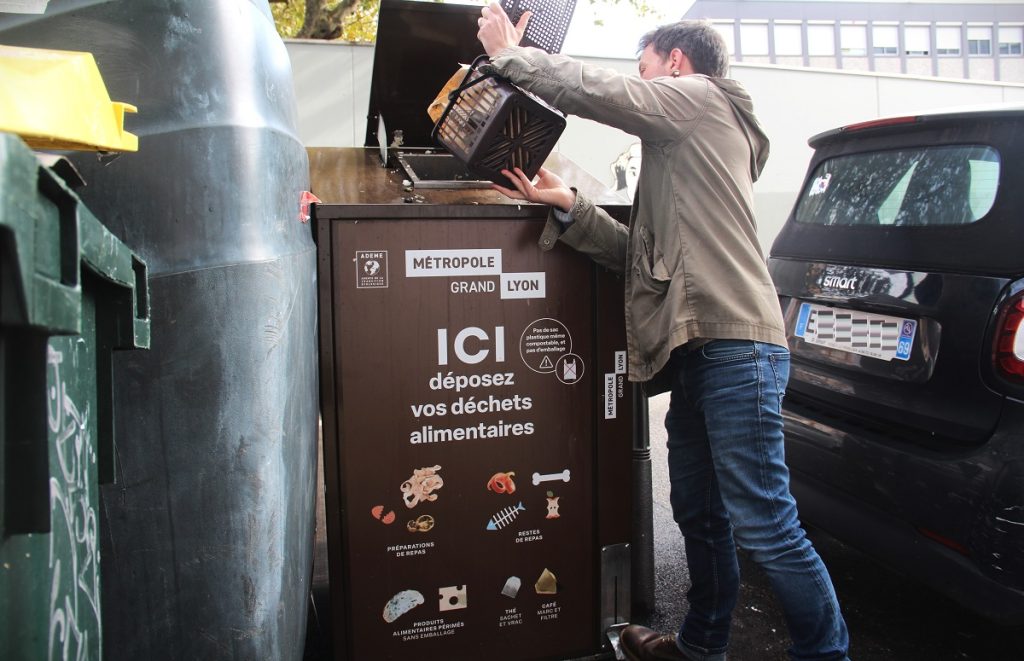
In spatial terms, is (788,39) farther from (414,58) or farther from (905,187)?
(414,58)

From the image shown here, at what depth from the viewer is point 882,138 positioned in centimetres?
298

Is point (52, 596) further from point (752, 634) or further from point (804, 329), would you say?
point (804, 329)

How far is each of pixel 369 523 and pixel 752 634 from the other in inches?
61.0

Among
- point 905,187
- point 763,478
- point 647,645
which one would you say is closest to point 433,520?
point 647,645

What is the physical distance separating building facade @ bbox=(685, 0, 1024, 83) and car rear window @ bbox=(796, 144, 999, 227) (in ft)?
144

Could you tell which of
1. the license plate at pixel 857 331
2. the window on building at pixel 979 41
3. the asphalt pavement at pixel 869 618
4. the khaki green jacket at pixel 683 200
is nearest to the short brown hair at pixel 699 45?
the khaki green jacket at pixel 683 200

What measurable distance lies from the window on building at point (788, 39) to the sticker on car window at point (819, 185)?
44.7 metres

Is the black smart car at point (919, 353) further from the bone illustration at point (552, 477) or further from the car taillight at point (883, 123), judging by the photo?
the bone illustration at point (552, 477)

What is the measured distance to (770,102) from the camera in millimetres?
10688

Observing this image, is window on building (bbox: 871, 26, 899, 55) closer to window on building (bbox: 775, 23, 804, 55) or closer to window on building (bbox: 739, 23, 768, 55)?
window on building (bbox: 775, 23, 804, 55)

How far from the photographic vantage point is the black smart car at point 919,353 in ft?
7.43

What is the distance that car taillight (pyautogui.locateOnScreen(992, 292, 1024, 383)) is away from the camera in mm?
2262

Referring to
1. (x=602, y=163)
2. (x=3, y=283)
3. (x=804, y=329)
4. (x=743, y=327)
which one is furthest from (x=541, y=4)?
(x=602, y=163)

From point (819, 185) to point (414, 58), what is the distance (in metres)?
1.83
